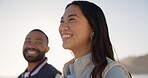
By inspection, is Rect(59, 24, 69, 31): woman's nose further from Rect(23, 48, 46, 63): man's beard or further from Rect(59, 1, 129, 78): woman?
Rect(23, 48, 46, 63): man's beard

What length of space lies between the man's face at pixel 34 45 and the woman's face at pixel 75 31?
8.72 feet

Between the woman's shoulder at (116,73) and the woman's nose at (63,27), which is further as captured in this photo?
the woman's nose at (63,27)

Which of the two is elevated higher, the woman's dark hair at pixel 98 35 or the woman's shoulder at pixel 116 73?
the woman's dark hair at pixel 98 35

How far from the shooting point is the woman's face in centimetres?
202

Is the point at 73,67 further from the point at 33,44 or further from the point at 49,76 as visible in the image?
the point at 33,44

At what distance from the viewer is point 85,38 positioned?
6.75 ft

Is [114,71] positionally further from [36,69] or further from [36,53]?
[36,53]

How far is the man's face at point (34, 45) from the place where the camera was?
4.70 m

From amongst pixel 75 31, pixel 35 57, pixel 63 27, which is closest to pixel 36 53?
pixel 35 57

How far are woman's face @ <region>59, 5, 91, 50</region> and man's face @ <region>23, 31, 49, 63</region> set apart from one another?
8.72 ft

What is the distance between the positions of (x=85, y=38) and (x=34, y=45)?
278 cm

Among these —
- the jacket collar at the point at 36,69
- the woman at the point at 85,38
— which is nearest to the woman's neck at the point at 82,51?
the woman at the point at 85,38

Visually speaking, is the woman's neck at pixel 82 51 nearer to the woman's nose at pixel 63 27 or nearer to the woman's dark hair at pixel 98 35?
the woman's dark hair at pixel 98 35

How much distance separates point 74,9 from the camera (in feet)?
7.04
